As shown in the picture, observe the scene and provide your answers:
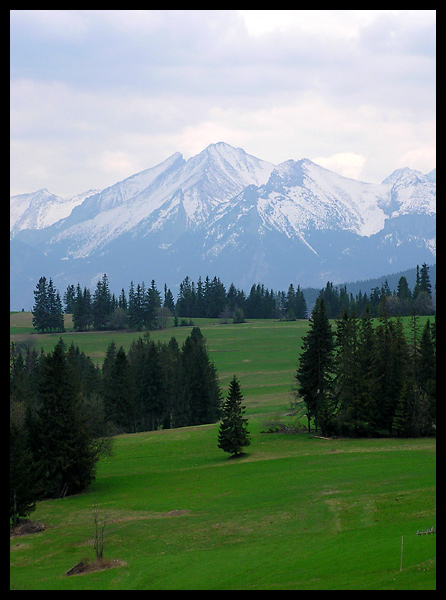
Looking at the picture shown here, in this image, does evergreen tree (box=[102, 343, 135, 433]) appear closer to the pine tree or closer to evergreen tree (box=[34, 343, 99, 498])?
evergreen tree (box=[34, 343, 99, 498])

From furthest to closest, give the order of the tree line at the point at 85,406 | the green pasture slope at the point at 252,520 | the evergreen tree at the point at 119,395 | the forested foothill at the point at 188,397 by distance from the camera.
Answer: the evergreen tree at the point at 119,395 → the forested foothill at the point at 188,397 → the tree line at the point at 85,406 → the green pasture slope at the point at 252,520

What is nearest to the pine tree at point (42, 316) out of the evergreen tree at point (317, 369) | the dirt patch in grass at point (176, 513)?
the evergreen tree at point (317, 369)

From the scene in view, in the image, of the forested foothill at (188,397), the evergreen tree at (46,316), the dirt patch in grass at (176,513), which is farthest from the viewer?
the evergreen tree at (46,316)

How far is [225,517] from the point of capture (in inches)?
1561

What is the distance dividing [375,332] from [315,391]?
461 inches

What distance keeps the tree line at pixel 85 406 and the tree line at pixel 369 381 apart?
23449 mm

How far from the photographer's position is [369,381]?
68000mm

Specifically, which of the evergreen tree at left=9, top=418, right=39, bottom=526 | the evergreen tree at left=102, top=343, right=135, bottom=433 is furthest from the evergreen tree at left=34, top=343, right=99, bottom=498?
the evergreen tree at left=102, top=343, right=135, bottom=433

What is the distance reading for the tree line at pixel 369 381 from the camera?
210 feet

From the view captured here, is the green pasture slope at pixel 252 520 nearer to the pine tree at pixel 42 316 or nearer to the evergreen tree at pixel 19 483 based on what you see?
the evergreen tree at pixel 19 483

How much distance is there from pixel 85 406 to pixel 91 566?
101ft

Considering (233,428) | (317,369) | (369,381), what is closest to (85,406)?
(233,428)

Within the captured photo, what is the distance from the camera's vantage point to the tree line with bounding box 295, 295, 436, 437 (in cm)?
6394
